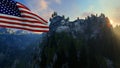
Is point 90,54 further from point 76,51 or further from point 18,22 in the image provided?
point 18,22

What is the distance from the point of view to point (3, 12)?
31547 millimetres

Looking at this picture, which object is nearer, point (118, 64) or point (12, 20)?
point (12, 20)

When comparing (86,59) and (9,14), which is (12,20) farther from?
(86,59)

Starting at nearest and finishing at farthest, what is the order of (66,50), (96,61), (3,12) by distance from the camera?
(3,12)
(96,61)
(66,50)

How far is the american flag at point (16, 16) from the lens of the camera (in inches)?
1241

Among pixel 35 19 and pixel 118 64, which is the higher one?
pixel 35 19

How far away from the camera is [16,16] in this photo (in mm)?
32000

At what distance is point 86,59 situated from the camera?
193 metres

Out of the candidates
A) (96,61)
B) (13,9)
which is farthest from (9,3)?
(96,61)

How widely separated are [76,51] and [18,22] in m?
167

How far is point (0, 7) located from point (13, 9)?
4.78 feet

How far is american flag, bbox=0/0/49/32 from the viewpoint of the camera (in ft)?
103

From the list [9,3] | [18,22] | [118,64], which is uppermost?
[9,3]

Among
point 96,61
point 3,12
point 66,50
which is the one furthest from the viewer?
point 66,50
